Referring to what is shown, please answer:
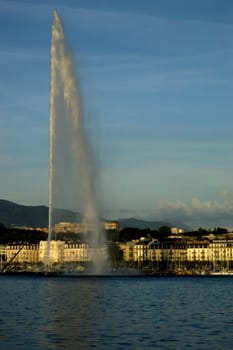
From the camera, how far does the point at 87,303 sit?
4384 cm

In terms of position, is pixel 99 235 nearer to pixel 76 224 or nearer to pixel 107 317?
pixel 76 224

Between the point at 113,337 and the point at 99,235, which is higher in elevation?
the point at 99,235

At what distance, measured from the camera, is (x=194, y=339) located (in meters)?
28.2

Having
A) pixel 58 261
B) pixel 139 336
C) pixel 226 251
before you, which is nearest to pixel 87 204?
pixel 139 336

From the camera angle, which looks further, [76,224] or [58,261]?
[58,261]

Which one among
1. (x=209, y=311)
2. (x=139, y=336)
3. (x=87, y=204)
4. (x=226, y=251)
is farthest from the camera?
(x=226, y=251)

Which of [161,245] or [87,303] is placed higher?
[161,245]

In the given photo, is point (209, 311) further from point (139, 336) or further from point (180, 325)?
point (139, 336)

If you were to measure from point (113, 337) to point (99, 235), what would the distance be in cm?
4583

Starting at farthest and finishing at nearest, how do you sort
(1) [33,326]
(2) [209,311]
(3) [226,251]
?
(3) [226,251], (2) [209,311], (1) [33,326]

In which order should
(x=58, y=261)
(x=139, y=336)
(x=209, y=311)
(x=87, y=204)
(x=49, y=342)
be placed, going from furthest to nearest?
(x=58, y=261) < (x=87, y=204) < (x=209, y=311) < (x=139, y=336) < (x=49, y=342)

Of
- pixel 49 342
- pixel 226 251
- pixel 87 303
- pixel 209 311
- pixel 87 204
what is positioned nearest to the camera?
pixel 49 342

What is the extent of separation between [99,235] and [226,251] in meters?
94.4

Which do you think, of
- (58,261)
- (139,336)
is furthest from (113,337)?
(58,261)
